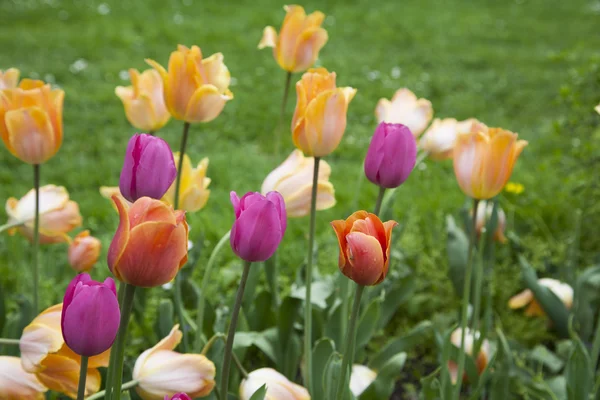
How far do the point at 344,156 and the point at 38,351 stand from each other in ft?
9.27

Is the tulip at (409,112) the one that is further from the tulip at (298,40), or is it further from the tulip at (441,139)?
the tulip at (298,40)

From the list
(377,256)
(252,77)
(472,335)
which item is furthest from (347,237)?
(252,77)

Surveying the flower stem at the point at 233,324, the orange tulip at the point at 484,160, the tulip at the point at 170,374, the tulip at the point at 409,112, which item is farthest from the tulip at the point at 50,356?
the tulip at the point at 409,112

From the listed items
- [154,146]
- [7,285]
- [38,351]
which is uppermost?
[154,146]

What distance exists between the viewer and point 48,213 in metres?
1.44

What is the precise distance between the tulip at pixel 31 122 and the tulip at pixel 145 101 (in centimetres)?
19

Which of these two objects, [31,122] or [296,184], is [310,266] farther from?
[31,122]

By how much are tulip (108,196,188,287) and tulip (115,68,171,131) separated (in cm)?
62

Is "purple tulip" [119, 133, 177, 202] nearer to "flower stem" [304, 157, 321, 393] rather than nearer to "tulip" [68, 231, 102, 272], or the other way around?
"flower stem" [304, 157, 321, 393]

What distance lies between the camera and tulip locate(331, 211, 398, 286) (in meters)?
0.82

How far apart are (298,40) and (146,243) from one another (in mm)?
766

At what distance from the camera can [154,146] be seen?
2.91 feet

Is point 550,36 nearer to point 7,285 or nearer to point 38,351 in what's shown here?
point 7,285

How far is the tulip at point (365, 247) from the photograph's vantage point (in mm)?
822
